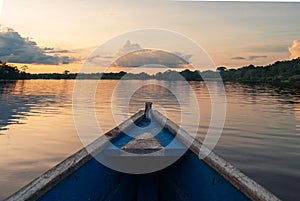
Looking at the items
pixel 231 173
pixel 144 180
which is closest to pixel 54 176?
pixel 231 173

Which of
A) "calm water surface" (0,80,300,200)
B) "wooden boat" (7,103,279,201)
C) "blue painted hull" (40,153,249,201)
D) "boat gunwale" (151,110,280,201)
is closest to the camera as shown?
"boat gunwale" (151,110,280,201)

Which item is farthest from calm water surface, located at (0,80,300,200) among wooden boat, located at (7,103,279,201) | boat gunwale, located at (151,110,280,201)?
boat gunwale, located at (151,110,280,201)

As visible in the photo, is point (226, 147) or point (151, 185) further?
point (226, 147)

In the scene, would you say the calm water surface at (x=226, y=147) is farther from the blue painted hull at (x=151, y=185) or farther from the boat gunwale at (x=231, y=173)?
the boat gunwale at (x=231, y=173)

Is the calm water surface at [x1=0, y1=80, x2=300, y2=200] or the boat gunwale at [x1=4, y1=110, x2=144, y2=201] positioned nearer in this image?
the boat gunwale at [x1=4, y1=110, x2=144, y2=201]

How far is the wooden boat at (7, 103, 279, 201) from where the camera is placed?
213 centimetres

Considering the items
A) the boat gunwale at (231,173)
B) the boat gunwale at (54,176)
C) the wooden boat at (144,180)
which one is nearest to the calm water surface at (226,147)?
the wooden boat at (144,180)

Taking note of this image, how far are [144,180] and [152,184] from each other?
0.11m

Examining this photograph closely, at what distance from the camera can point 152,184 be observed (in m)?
3.68

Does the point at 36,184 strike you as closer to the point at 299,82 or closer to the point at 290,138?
the point at 290,138

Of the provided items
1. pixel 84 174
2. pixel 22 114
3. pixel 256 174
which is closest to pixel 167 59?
pixel 84 174

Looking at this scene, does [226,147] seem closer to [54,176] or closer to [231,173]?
[231,173]

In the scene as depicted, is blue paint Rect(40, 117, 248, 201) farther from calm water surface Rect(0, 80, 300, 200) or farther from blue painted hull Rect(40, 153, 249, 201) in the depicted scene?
calm water surface Rect(0, 80, 300, 200)

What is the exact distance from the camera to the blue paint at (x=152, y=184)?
2.38 meters
